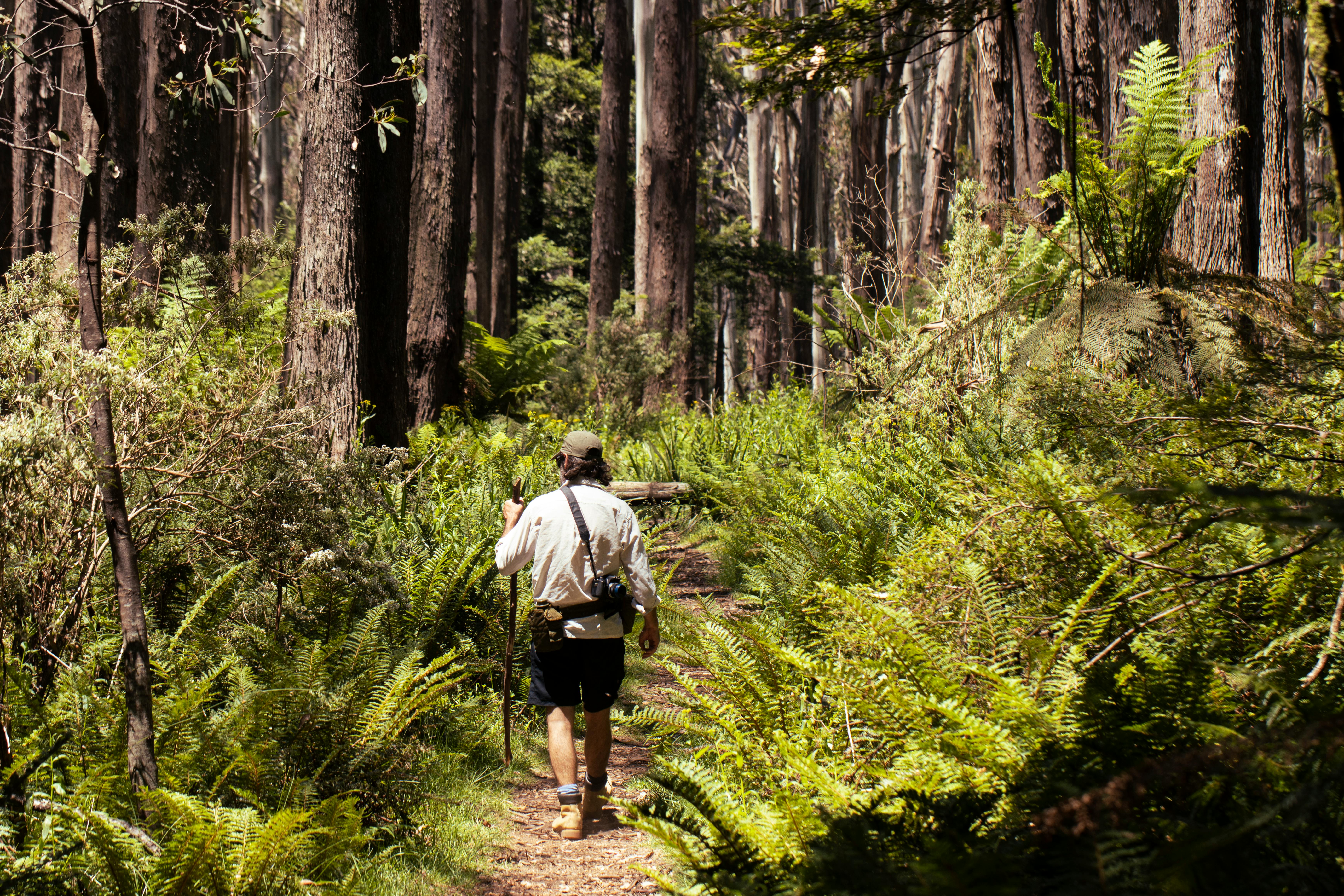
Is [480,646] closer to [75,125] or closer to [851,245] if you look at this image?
[851,245]

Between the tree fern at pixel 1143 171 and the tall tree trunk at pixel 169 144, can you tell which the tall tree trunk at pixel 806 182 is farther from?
the tree fern at pixel 1143 171

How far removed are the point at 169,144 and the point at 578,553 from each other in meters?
7.65

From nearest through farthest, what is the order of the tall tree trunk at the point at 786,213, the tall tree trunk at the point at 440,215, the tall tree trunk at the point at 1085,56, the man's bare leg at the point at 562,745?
the man's bare leg at the point at 562,745, the tall tree trunk at the point at 1085,56, the tall tree trunk at the point at 440,215, the tall tree trunk at the point at 786,213

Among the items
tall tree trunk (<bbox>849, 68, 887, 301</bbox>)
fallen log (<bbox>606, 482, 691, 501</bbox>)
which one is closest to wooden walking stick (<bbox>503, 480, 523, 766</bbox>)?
fallen log (<bbox>606, 482, 691, 501</bbox>)

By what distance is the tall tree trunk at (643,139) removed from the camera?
592 inches

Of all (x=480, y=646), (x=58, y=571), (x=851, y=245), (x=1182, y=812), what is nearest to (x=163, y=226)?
(x=58, y=571)

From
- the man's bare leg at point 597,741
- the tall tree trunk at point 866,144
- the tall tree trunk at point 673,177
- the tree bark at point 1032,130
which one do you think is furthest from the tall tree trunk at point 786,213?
the man's bare leg at point 597,741

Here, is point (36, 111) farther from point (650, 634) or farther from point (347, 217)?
point (650, 634)

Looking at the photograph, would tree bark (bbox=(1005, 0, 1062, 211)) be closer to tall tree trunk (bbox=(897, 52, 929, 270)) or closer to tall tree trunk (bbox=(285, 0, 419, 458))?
tall tree trunk (bbox=(285, 0, 419, 458))

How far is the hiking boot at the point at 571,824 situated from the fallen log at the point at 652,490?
601cm

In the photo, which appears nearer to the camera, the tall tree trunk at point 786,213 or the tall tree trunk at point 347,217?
the tall tree trunk at point 347,217

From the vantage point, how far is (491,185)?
54.9 ft

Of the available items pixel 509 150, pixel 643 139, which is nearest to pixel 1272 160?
pixel 643 139

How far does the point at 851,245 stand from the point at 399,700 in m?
8.79
